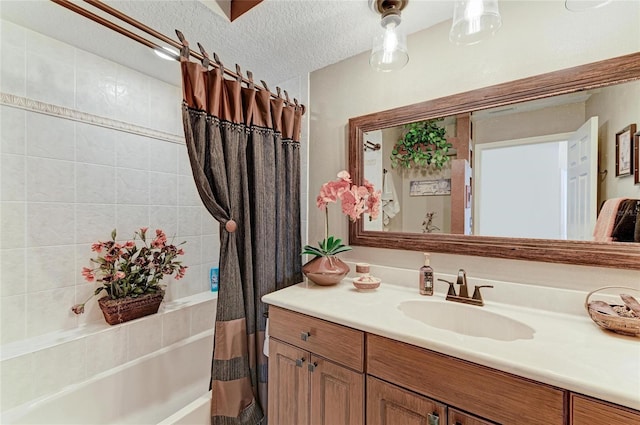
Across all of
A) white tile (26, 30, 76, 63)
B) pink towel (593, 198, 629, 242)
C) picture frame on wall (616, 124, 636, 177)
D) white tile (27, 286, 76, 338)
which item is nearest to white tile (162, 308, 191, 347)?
white tile (27, 286, 76, 338)

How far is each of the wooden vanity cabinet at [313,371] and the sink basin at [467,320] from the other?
32 cm

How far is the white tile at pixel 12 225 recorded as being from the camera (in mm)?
1381

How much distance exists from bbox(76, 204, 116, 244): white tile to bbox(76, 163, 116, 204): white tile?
0.04 meters

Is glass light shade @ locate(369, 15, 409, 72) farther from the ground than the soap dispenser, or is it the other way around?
glass light shade @ locate(369, 15, 409, 72)

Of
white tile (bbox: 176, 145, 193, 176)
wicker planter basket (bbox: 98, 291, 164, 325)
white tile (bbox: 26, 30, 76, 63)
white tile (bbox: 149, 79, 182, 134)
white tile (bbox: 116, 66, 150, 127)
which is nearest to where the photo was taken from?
white tile (bbox: 26, 30, 76, 63)

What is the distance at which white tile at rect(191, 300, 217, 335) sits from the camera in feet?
6.52

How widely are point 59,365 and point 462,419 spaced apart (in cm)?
191

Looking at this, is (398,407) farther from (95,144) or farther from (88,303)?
(95,144)

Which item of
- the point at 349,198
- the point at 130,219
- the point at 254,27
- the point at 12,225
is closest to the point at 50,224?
the point at 12,225

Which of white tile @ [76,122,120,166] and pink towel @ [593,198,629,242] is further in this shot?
white tile @ [76,122,120,166]

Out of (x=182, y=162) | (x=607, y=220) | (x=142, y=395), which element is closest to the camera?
(x=607, y=220)

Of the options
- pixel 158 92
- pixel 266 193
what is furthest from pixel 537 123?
pixel 158 92

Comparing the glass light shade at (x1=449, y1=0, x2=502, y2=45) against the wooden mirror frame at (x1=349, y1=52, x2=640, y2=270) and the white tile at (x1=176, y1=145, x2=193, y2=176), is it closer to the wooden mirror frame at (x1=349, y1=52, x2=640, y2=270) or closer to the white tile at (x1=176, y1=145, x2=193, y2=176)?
the wooden mirror frame at (x1=349, y1=52, x2=640, y2=270)

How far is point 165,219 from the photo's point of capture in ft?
6.78
